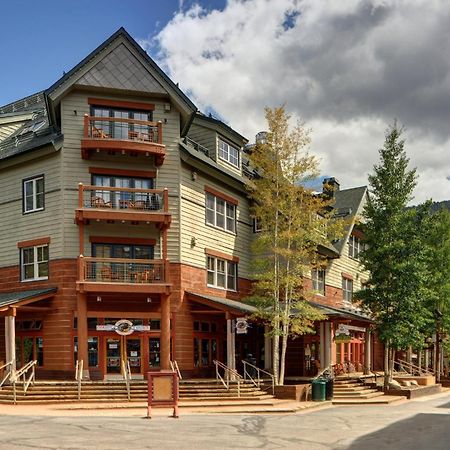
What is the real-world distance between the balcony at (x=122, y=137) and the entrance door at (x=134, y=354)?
8091 millimetres

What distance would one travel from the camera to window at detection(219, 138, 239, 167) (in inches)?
1361

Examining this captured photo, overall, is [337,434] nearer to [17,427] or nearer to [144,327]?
[17,427]

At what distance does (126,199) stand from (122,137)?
9.44 ft

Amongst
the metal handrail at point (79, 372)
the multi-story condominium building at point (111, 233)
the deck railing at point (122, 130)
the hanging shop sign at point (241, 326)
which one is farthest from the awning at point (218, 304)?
the deck railing at point (122, 130)

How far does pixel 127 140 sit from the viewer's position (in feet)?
92.2

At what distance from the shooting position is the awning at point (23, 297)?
25.9 m

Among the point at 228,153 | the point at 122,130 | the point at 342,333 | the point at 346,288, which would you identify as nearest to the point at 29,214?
the point at 122,130

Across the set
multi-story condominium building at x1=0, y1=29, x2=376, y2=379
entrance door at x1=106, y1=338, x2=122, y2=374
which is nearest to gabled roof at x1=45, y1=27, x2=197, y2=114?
multi-story condominium building at x1=0, y1=29, x2=376, y2=379

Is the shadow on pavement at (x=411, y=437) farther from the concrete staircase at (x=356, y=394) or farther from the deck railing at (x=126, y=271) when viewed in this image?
the deck railing at (x=126, y=271)

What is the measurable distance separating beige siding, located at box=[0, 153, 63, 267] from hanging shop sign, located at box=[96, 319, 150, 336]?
3719 millimetres

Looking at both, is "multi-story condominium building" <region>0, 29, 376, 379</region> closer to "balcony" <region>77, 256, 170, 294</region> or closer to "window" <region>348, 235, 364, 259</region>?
"balcony" <region>77, 256, 170, 294</region>

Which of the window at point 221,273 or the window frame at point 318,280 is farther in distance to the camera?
the window frame at point 318,280

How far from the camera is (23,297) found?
2672 centimetres

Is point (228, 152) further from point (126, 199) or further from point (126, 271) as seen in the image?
point (126, 271)
